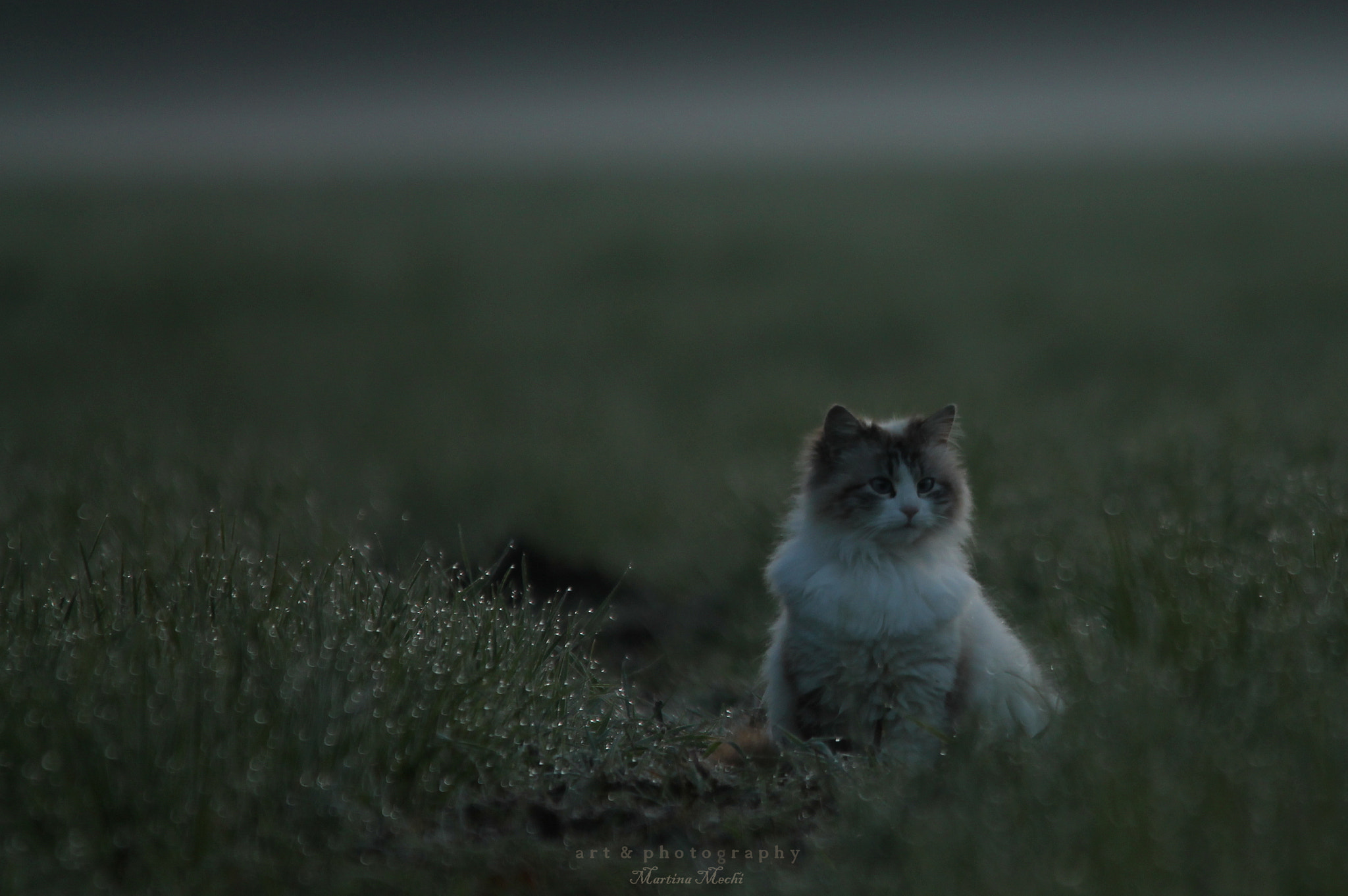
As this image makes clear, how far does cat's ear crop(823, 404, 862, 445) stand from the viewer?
3656mm

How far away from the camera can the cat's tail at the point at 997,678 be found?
319 cm

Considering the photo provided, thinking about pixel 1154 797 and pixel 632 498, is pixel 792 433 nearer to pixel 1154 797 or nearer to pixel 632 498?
pixel 632 498

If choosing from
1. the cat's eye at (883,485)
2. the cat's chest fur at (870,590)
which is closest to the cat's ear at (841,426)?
the cat's eye at (883,485)

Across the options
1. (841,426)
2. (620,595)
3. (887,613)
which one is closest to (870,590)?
(887,613)

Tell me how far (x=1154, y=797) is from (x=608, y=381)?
9.52m

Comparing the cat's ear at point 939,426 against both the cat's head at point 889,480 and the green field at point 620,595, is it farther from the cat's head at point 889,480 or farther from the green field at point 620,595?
the green field at point 620,595

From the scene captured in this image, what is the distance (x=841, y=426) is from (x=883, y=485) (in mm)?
246

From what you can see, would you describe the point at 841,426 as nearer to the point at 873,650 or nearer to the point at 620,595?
the point at 873,650

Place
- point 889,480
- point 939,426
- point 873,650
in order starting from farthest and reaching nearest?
point 939,426
point 889,480
point 873,650

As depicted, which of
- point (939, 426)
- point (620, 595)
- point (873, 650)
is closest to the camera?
point (873, 650)

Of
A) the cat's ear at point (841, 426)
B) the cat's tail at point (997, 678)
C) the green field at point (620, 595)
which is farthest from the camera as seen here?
the cat's ear at point (841, 426)

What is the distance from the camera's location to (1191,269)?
15328 mm

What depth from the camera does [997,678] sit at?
3354 millimetres

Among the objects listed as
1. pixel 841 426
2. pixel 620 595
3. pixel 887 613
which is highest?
pixel 841 426
